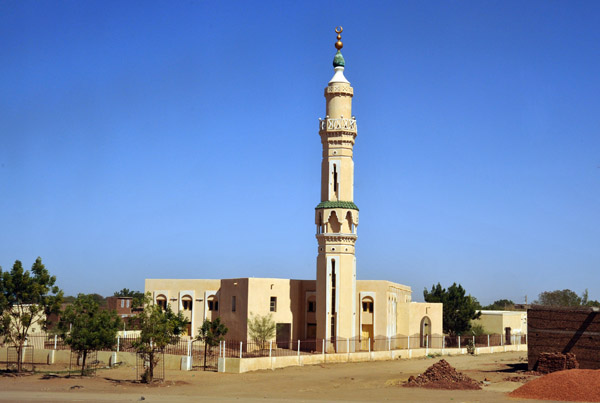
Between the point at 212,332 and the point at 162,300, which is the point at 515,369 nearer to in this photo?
the point at 212,332

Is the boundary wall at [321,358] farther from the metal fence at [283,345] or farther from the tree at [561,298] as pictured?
the tree at [561,298]

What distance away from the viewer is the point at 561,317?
40312 millimetres

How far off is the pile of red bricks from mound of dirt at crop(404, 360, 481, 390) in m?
5.45

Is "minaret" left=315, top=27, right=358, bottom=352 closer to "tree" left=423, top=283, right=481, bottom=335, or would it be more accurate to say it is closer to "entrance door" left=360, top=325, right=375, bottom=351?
"entrance door" left=360, top=325, right=375, bottom=351

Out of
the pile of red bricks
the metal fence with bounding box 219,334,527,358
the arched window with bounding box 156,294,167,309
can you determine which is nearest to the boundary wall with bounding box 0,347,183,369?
the metal fence with bounding box 219,334,527,358

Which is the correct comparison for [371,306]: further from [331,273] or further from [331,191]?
[331,191]

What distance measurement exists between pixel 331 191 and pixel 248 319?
10.5 m

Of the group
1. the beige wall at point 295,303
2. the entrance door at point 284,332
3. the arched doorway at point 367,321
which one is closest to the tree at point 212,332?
the beige wall at point 295,303

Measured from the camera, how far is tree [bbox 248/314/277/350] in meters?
49.1

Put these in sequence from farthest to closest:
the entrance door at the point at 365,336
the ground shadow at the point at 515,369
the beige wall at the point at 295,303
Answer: the entrance door at the point at 365,336
the beige wall at the point at 295,303
the ground shadow at the point at 515,369

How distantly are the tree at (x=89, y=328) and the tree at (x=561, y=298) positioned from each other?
9265 centimetres

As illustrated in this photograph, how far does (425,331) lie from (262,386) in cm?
2884

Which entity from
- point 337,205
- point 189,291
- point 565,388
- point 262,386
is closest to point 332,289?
point 337,205

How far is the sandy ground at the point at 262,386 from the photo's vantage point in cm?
3108
